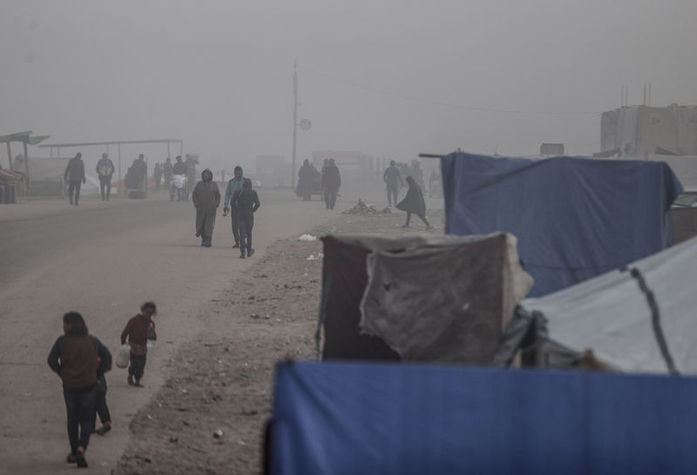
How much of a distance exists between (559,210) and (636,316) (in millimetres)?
4191

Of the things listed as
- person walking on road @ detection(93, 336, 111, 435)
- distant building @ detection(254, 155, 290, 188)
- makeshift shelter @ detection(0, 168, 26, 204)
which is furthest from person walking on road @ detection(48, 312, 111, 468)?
distant building @ detection(254, 155, 290, 188)

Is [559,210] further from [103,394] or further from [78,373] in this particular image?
[78,373]

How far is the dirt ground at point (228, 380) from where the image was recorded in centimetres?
805

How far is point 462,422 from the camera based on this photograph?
4.70 meters

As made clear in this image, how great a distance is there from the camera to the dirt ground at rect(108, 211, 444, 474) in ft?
26.4

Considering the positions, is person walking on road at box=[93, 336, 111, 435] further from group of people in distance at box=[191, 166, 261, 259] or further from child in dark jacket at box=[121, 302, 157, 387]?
group of people in distance at box=[191, 166, 261, 259]

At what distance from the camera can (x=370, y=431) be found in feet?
15.5

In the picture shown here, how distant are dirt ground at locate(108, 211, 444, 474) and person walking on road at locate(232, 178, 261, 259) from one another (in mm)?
1673

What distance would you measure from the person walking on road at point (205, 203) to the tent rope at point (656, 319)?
47.1 ft

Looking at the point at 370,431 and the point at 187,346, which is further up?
the point at 370,431

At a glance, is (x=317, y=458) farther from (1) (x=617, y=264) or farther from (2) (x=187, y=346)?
(2) (x=187, y=346)

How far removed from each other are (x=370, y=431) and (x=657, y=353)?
2.16 meters

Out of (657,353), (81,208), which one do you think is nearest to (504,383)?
(657,353)

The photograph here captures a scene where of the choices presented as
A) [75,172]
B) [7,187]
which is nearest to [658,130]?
[75,172]
